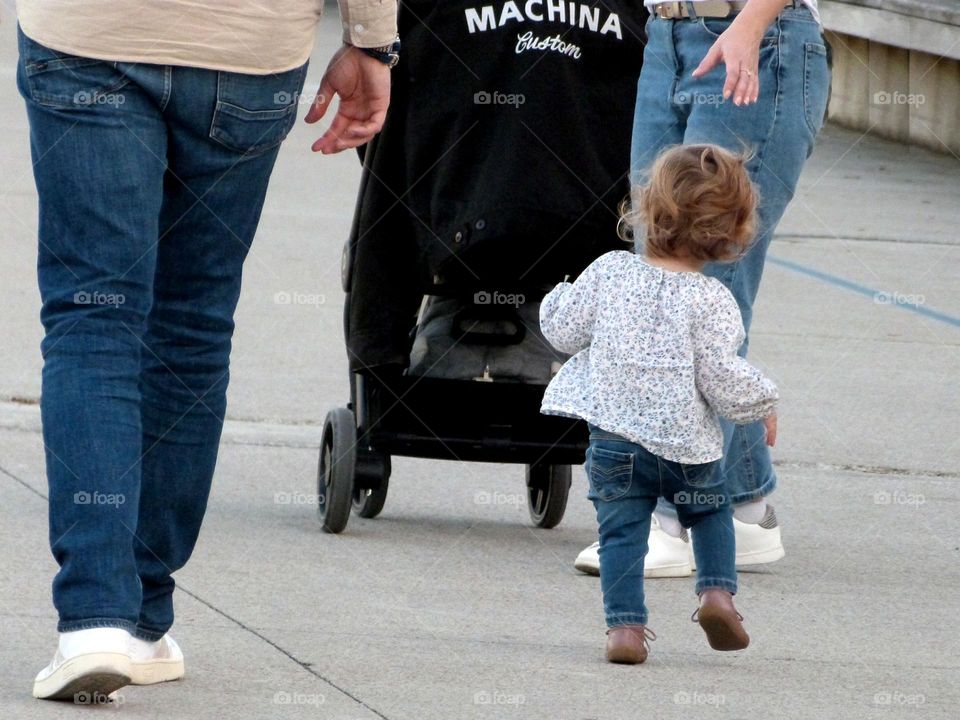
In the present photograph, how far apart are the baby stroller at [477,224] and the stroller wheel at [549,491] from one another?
0.17 metres

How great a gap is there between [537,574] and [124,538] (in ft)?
5.02

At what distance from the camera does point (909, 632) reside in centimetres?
369

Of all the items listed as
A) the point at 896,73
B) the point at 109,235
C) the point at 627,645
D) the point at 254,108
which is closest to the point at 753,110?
the point at 627,645

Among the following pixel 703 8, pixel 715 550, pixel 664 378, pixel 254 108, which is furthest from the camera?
pixel 703 8

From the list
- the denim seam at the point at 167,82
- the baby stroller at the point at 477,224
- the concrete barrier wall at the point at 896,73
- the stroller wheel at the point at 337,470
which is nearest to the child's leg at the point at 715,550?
the baby stroller at the point at 477,224

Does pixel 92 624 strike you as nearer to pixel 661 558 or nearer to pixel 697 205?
pixel 697 205

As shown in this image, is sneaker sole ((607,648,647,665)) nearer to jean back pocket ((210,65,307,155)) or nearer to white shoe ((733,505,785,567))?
white shoe ((733,505,785,567))

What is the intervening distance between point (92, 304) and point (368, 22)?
691 mm

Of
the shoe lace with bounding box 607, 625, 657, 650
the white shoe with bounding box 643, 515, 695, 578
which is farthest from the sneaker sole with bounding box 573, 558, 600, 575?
the shoe lace with bounding box 607, 625, 657, 650

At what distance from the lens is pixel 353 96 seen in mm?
3100

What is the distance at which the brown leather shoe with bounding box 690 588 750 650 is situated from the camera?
3.24m

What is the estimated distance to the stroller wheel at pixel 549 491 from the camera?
4480 millimetres

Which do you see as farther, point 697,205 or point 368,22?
point 697,205

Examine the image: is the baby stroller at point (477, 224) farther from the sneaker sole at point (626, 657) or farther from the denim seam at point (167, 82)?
the denim seam at point (167, 82)
